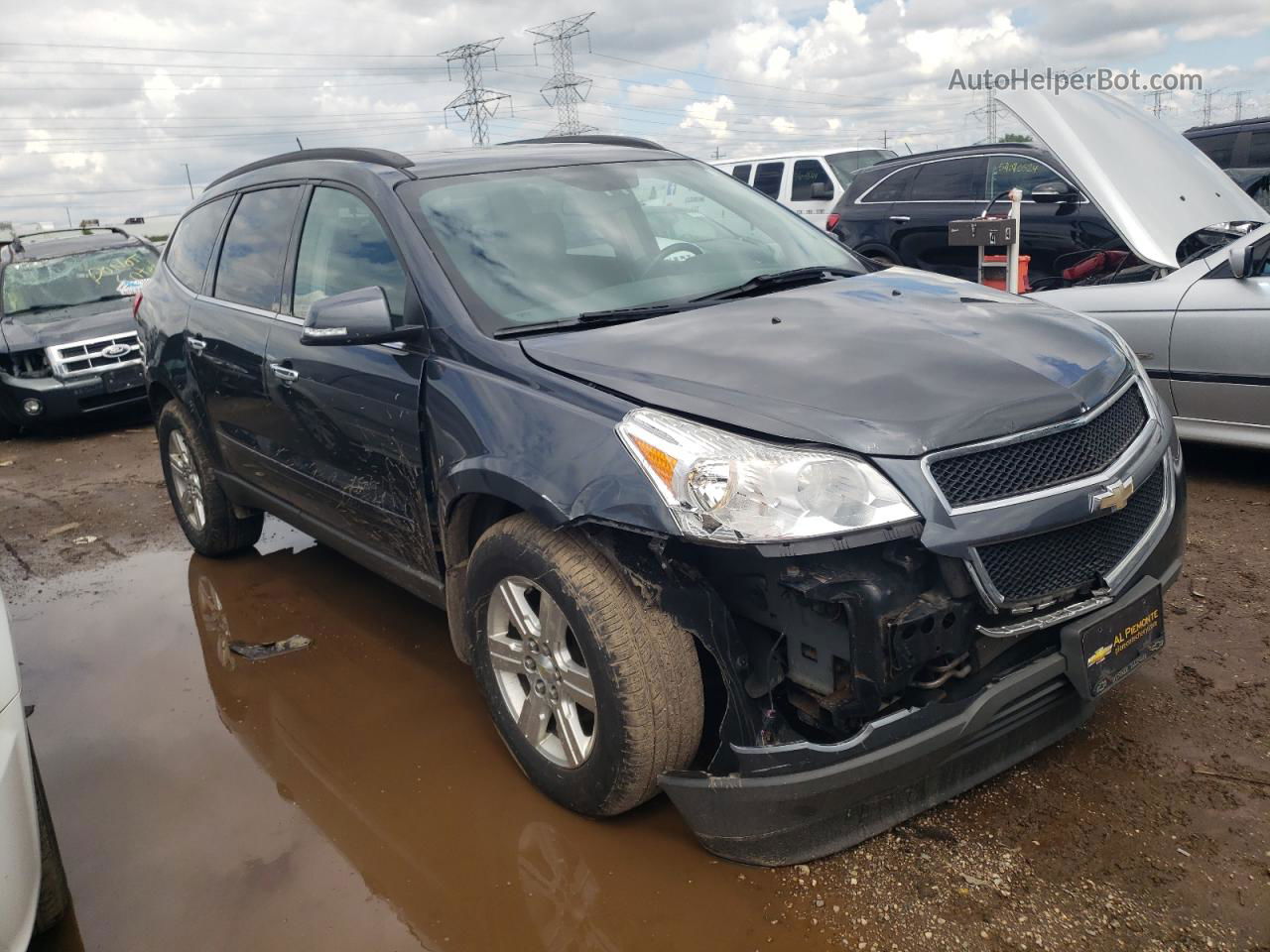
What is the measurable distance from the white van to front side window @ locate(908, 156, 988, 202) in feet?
15.0

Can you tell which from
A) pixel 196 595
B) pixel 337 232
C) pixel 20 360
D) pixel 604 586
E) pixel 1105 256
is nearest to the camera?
pixel 604 586

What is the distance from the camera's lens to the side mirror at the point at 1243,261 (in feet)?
16.3

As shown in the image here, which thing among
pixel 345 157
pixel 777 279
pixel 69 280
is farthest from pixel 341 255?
pixel 69 280

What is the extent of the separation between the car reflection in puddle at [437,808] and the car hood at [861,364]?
1181 mm

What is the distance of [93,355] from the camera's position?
369 inches

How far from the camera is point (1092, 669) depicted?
7.91ft

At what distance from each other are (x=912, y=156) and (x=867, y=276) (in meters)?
6.83

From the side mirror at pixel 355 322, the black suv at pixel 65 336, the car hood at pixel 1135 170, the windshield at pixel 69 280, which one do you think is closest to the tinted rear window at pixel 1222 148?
the car hood at pixel 1135 170

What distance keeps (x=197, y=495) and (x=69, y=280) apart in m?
6.56

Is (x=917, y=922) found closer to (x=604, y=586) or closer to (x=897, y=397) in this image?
(x=604, y=586)

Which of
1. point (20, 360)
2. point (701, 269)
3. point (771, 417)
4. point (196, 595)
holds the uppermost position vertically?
point (701, 269)

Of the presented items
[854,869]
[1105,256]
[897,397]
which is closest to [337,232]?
[897,397]

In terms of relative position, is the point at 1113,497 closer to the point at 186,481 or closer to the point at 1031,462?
the point at 1031,462

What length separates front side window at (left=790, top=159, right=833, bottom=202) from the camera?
14148 mm
